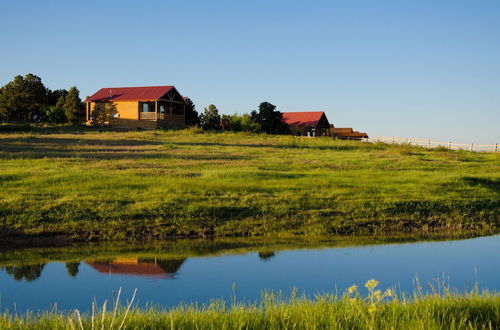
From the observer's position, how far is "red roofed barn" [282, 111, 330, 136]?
8231cm

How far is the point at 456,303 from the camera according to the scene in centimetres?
755

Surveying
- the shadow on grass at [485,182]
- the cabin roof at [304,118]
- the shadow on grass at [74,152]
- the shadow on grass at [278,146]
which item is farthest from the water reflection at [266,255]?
the cabin roof at [304,118]

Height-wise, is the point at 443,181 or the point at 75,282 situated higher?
the point at 443,181

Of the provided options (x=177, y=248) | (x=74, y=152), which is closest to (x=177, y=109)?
(x=74, y=152)

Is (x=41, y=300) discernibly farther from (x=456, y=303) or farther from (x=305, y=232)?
(x=305, y=232)

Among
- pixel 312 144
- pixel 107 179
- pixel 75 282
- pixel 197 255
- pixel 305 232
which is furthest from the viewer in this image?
pixel 312 144

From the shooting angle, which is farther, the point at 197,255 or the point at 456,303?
the point at 197,255

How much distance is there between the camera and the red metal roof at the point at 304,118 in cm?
8262

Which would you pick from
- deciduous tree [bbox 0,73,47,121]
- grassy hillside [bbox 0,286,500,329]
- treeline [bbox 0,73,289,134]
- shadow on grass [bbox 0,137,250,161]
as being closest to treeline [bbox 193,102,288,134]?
treeline [bbox 0,73,289,134]

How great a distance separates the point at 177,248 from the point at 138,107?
51.2 m

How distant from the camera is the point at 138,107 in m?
64.3

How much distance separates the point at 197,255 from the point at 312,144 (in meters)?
32.7

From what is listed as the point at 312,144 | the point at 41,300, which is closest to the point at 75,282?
the point at 41,300

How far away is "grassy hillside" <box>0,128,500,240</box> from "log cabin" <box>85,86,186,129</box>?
33.6 meters
